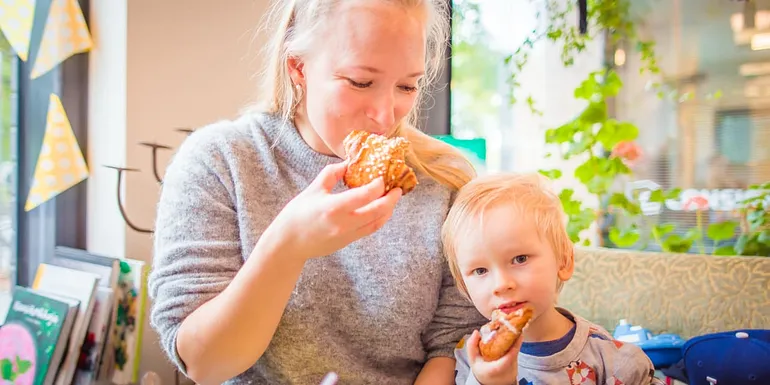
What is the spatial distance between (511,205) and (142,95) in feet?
4.67

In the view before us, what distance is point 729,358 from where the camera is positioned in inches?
50.1

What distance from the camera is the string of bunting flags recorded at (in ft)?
6.48

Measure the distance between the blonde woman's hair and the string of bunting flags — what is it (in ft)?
3.21

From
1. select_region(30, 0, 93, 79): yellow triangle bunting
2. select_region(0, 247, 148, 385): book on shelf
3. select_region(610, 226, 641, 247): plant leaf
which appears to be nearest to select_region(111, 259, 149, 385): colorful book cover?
select_region(0, 247, 148, 385): book on shelf

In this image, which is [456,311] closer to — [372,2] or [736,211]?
[372,2]

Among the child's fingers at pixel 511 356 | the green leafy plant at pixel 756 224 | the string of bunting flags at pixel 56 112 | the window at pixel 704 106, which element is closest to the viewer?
the child's fingers at pixel 511 356

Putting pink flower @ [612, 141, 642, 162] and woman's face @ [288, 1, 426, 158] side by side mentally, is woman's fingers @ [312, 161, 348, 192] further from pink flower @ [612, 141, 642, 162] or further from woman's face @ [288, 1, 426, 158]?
pink flower @ [612, 141, 642, 162]

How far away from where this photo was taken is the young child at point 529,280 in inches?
40.3

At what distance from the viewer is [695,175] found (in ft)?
7.56

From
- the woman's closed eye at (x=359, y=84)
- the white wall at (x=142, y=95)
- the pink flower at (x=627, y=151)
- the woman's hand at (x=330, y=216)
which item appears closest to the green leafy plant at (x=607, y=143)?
the pink flower at (x=627, y=151)

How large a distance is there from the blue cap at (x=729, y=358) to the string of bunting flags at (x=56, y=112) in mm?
1808

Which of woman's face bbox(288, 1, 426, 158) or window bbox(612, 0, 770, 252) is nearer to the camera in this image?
woman's face bbox(288, 1, 426, 158)

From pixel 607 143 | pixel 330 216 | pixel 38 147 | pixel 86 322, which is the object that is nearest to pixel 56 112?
pixel 38 147

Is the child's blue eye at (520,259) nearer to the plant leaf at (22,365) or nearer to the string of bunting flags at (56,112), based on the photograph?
the plant leaf at (22,365)
